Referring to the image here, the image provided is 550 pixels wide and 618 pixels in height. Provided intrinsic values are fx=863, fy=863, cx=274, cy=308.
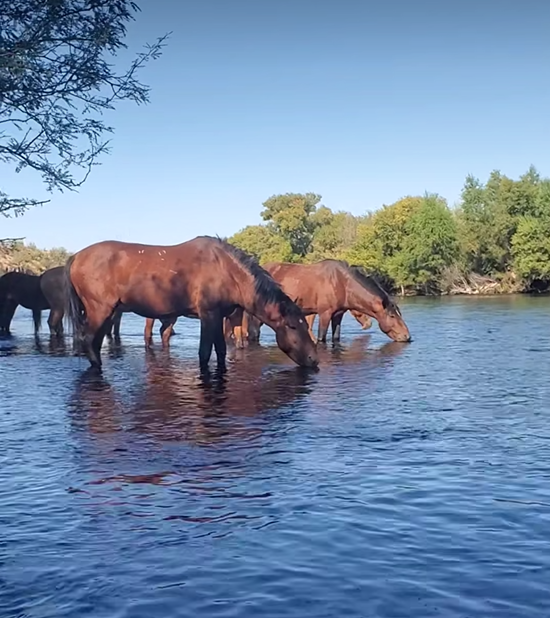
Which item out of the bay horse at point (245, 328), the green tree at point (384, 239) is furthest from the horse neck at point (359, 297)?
the green tree at point (384, 239)

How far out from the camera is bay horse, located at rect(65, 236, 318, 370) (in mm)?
14539

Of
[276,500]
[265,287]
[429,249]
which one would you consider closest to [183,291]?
[265,287]

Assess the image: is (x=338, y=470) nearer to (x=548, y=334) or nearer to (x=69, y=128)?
(x=69, y=128)

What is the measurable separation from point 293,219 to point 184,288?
81148 mm

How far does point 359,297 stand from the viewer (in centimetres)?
1969

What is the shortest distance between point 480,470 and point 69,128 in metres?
7.27

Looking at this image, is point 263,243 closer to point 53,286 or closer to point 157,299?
point 53,286

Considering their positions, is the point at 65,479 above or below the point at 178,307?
below

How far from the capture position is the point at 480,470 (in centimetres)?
695

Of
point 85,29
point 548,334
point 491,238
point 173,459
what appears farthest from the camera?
point 491,238

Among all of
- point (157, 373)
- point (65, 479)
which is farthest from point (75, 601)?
point (157, 373)

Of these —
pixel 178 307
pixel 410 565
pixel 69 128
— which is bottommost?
pixel 410 565

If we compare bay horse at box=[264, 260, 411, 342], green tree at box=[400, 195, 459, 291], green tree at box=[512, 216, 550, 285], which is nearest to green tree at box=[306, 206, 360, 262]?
green tree at box=[400, 195, 459, 291]

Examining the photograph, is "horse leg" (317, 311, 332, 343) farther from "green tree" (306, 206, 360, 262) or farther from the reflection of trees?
"green tree" (306, 206, 360, 262)
